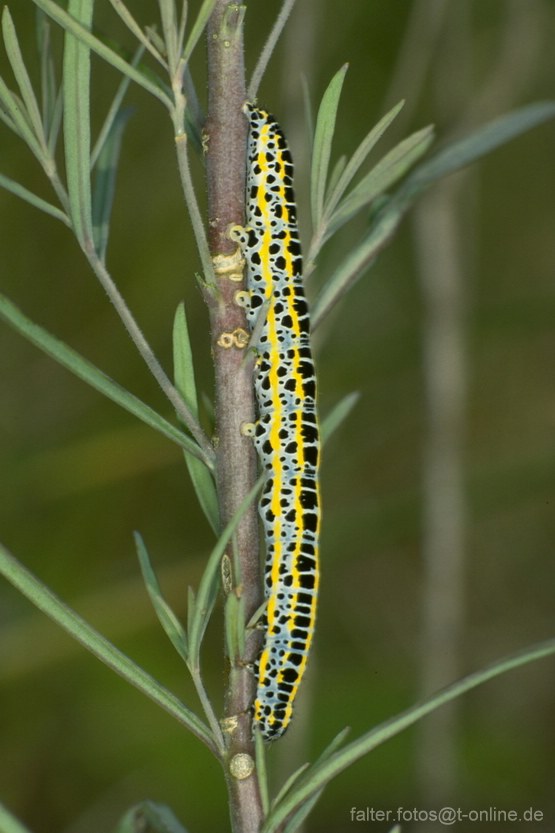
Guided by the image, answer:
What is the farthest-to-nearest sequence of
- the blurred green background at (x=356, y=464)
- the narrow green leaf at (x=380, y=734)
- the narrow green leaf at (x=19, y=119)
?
the blurred green background at (x=356, y=464), the narrow green leaf at (x=19, y=119), the narrow green leaf at (x=380, y=734)

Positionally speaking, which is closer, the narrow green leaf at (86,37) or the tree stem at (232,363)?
the narrow green leaf at (86,37)

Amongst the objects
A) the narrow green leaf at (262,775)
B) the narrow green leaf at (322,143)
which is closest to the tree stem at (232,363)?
the narrow green leaf at (262,775)

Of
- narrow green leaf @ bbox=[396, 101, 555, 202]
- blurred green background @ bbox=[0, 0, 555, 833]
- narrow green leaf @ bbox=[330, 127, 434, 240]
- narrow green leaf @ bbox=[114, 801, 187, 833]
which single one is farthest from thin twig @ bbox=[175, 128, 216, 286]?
blurred green background @ bbox=[0, 0, 555, 833]

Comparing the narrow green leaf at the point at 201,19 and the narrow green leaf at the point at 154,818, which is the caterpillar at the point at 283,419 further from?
the narrow green leaf at the point at 201,19

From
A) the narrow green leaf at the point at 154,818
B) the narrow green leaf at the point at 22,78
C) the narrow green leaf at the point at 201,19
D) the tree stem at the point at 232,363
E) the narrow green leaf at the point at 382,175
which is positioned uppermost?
the narrow green leaf at the point at 22,78

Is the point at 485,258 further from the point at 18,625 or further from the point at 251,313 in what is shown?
the point at 251,313

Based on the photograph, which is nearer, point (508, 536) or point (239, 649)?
point (239, 649)

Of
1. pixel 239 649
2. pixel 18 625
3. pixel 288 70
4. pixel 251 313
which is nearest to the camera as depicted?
pixel 239 649

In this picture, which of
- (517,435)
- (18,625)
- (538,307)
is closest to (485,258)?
(517,435)
